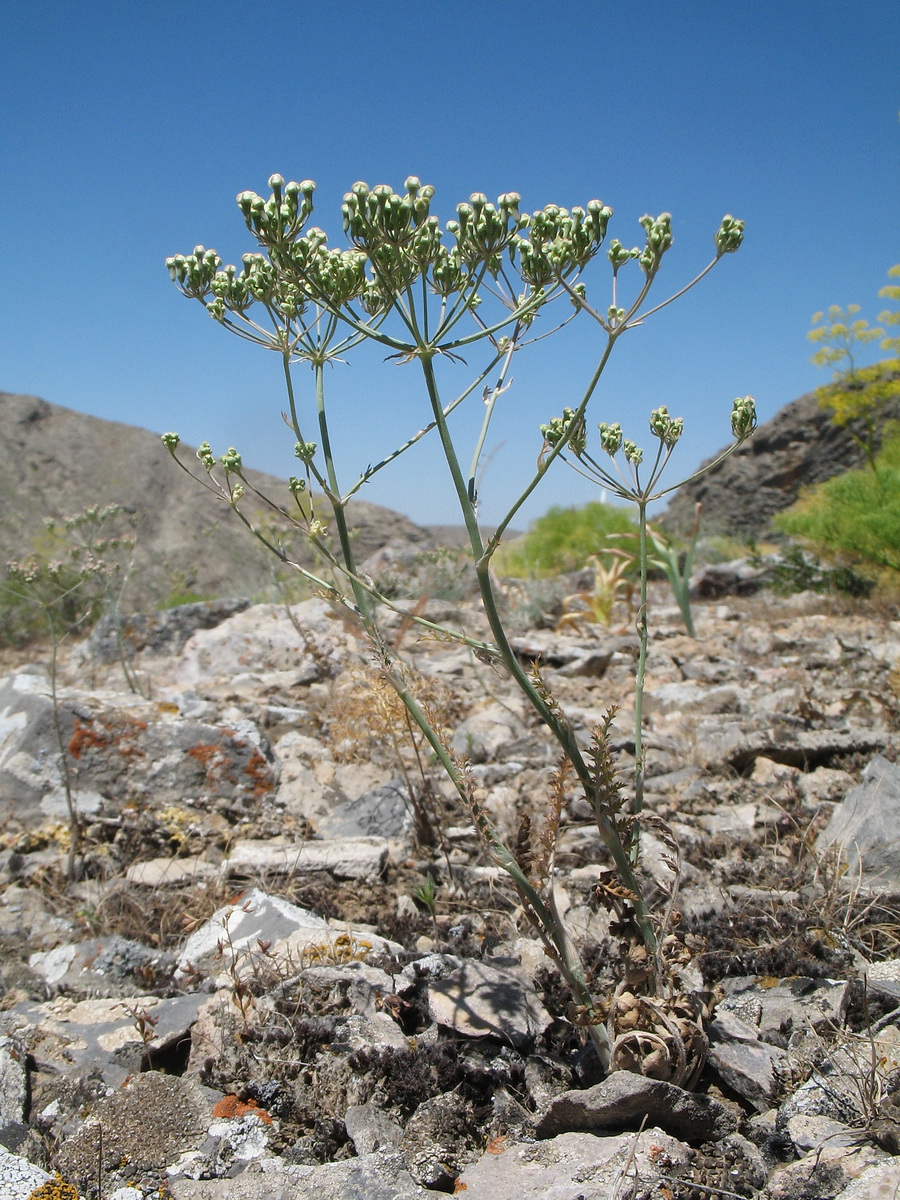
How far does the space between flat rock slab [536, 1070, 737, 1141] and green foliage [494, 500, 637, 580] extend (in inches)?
570

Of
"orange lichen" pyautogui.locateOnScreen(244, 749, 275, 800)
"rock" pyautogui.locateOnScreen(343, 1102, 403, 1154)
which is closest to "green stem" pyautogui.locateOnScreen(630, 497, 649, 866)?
"rock" pyautogui.locateOnScreen(343, 1102, 403, 1154)

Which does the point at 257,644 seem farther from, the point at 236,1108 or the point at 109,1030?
the point at 236,1108

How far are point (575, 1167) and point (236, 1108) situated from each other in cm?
96

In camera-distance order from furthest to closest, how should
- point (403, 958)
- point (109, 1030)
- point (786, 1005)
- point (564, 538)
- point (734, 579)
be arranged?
point (564, 538)
point (734, 579)
point (403, 958)
point (109, 1030)
point (786, 1005)

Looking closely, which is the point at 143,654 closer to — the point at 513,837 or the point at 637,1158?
the point at 513,837

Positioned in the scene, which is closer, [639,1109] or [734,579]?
[639,1109]

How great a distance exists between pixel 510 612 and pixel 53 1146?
27.6 feet

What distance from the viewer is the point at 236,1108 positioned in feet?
7.41

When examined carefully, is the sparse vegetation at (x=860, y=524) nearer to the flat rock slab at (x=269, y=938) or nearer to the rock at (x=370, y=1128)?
the flat rock slab at (x=269, y=938)

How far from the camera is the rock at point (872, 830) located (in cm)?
304

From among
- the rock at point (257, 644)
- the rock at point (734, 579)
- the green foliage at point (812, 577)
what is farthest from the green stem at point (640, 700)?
the rock at point (734, 579)

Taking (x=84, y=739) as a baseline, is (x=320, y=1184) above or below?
below

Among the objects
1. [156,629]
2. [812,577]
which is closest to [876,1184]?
[156,629]

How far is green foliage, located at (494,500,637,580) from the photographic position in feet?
55.7
